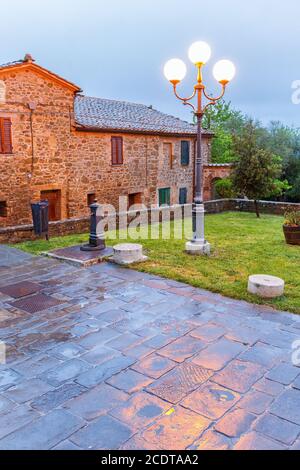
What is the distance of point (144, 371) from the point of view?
3.78 m

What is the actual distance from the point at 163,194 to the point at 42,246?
37.9 ft

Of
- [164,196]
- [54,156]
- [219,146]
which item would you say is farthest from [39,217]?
[219,146]

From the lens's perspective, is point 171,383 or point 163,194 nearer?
point 171,383

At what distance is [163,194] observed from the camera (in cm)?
1984

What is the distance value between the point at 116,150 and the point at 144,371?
14253 mm

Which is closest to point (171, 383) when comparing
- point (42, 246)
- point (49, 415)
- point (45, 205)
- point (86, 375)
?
point (86, 375)

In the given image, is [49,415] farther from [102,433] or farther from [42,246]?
[42,246]

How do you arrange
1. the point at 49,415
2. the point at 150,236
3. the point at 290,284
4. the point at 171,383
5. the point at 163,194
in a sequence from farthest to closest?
the point at 163,194, the point at 150,236, the point at 290,284, the point at 171,383, the point at 49,415

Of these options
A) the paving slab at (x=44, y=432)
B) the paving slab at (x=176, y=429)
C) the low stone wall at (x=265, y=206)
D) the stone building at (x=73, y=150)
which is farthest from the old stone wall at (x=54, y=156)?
the paving slab at (x=176, y=429)

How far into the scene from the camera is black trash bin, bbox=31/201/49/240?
9.48m

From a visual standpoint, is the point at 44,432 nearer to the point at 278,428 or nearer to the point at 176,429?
the point at 176,429

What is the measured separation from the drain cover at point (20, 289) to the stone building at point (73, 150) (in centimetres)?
798

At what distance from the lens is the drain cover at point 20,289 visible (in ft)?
19.7

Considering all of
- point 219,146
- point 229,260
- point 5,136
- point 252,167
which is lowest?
point 229,260
